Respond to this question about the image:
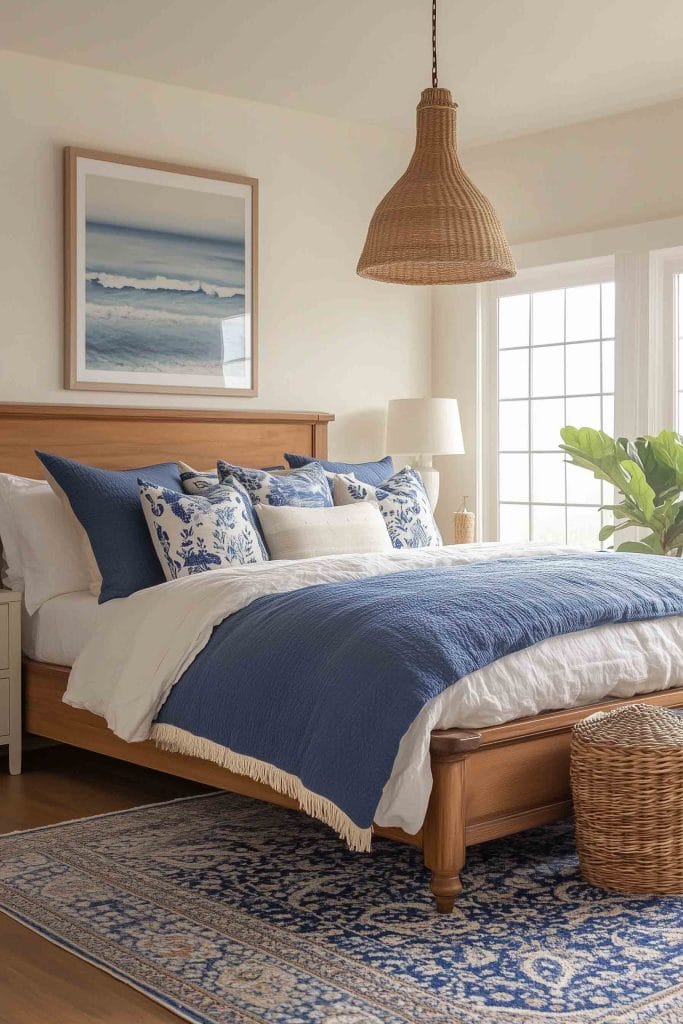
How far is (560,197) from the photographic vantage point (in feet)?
19.1

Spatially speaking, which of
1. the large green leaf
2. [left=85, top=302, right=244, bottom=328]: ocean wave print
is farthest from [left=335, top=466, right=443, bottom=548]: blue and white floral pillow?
[left=85, top=302, right=244, bottom=328]: ocean wave print

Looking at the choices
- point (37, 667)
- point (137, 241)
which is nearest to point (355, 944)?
point (37, 667)

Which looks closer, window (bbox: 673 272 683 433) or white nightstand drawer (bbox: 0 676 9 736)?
white nightstand drawer (bbox: 0 676 9 736)

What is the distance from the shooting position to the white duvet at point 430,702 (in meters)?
2.83

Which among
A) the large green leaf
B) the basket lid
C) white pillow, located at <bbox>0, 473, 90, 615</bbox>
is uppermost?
the large green leaf

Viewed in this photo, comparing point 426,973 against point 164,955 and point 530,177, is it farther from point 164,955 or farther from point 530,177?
point 530,177

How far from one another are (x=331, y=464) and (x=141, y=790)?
166cm

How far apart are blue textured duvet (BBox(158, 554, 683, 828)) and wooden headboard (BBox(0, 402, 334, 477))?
5.62 feet

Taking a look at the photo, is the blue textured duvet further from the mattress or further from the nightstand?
the nightstand

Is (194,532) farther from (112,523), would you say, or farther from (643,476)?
(643,476)

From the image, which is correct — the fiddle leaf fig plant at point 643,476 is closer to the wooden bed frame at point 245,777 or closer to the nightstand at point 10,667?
the wooden bed frame at point 245,777

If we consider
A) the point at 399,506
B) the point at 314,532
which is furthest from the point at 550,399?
the point at 314,532

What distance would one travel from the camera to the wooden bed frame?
112 inches

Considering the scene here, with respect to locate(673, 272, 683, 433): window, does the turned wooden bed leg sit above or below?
below
